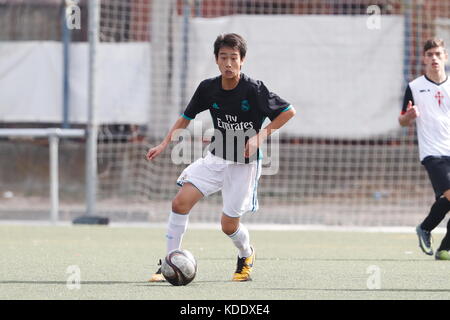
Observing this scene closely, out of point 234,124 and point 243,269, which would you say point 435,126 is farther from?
point 243,269

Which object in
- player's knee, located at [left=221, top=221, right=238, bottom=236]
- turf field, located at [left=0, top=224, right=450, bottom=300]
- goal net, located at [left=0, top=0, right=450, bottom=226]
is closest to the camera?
turf field, located at [left=0, top=224, right=450, bottom=300]

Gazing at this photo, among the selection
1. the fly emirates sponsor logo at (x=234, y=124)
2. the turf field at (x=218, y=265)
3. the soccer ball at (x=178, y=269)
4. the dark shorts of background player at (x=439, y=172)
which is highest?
the fly emirates sponsor logo at (x=234, y=124)

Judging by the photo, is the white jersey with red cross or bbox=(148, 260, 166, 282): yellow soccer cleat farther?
the white jersey with red cross

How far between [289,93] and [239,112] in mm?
7474

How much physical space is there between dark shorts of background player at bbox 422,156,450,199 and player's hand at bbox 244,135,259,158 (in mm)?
2278

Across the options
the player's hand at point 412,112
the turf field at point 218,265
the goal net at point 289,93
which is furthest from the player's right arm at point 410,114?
the goal net at point 289,93

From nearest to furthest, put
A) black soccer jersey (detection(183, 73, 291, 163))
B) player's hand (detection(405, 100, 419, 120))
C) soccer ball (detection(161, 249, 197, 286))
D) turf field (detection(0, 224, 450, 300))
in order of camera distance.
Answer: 1. turf field (detection(0, 224, 450, 300))
2. soccer ball (detection(161, 249, 197, 286))
3. black soccer jersey (detection(183, 73, 291, 163))
4. player's hand (detection(405, 100, 419, 120))

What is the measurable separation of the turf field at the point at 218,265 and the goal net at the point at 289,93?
2.71 meters

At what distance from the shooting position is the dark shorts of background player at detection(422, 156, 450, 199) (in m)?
8.37

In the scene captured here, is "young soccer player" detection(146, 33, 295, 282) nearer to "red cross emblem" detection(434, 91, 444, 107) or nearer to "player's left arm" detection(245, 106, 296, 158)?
"player's left arm" detection(245, 106, 296, 158)

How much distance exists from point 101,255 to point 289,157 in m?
6.58

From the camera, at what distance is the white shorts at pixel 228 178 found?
274 inches

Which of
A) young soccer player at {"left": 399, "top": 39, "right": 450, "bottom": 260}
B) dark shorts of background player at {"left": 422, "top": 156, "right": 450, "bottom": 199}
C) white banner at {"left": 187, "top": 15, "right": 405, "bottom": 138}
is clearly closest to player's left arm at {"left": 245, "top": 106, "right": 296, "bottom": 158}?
young soccer player at {"left": 399, "top": 39, "right": 450, "bottom": 260}

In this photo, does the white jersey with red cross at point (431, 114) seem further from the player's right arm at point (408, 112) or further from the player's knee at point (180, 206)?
the player's knee at point (180, 206)
